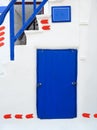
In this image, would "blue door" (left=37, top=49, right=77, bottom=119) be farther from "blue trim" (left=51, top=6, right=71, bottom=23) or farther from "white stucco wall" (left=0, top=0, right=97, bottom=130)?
"blue trim" (left=51, top=6, right=71, bottom=23)

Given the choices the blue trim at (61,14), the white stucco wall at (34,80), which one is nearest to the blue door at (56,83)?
the white stucco wall at (34,80)

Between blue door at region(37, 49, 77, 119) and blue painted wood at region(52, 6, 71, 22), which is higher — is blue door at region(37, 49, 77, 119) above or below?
below

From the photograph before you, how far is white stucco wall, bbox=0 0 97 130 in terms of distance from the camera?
4.36 meters

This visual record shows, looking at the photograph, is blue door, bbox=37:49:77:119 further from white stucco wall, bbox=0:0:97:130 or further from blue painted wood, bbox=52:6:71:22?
blue painted wood, bbox=52:6:71:22

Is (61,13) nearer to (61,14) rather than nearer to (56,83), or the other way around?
(61,14)

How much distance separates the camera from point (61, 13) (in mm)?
4316

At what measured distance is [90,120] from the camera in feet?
14.6

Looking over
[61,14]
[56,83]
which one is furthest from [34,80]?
[61,14]

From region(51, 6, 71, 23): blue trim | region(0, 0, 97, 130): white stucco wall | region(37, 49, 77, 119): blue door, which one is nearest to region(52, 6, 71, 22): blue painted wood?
region(51, 6, 71, 23): blue trim

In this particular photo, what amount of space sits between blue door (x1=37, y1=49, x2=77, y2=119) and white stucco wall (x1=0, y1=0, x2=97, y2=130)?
0.28 feet

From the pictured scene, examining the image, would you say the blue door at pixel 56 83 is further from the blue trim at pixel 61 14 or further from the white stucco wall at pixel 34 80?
the blue trim at pixel 61 14

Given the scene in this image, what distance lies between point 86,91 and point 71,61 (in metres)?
0.57

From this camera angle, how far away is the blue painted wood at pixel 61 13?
14.1ft

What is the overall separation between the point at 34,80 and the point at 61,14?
3.83 ft
